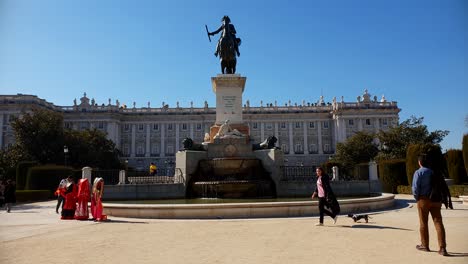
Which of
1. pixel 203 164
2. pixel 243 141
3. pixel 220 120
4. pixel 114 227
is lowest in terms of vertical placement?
pixel 114 227

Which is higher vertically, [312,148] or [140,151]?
[312,148]

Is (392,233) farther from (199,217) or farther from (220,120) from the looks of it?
(220,120)

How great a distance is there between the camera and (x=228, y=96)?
2128 centimetres

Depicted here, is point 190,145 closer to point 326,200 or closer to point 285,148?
point 326,200

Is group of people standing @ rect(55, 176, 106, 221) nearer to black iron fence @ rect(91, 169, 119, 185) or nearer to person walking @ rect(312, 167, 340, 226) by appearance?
person walking @ rect(312, 167, 340, 226)

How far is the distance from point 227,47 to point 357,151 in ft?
161

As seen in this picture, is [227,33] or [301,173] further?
[227,33]

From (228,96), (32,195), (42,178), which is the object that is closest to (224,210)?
(228,96)

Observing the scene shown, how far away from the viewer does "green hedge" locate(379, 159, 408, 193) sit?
99.3ft

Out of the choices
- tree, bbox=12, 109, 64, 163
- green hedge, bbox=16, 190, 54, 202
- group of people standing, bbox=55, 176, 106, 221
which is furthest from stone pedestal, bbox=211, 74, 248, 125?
tree, bbox=12, 109, 64, 163

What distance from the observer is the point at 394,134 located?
51.8m

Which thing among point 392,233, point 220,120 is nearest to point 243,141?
point 220,120

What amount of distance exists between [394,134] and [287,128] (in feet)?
192

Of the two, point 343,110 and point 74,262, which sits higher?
point 343,110
